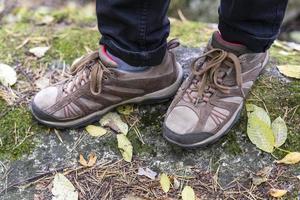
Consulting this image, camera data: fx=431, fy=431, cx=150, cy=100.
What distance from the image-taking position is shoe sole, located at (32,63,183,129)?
1570mm

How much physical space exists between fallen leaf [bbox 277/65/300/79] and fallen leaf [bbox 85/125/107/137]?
77 centimetres

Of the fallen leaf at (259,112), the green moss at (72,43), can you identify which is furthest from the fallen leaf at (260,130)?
the green moss at (72,43)

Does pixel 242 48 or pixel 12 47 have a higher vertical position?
pixel 242 48

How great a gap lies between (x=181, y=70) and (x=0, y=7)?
6.02 feet

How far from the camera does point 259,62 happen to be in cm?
163

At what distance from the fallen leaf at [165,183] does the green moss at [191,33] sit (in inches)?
31.8

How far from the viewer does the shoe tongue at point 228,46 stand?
1476 millimetres

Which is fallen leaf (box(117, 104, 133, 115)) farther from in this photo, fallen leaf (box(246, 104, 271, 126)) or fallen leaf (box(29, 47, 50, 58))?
fallen leaf (box(29, 47, 50, 58))

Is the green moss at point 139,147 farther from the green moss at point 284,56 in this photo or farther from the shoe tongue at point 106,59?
the green moss at point 284,56

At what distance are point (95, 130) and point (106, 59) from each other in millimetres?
270

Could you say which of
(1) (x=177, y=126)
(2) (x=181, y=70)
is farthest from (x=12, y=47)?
(1) (x=177, y=126)

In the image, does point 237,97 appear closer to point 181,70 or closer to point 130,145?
point 181,70

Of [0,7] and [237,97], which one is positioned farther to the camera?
[0,7]

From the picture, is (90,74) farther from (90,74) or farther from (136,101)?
(136,101)
